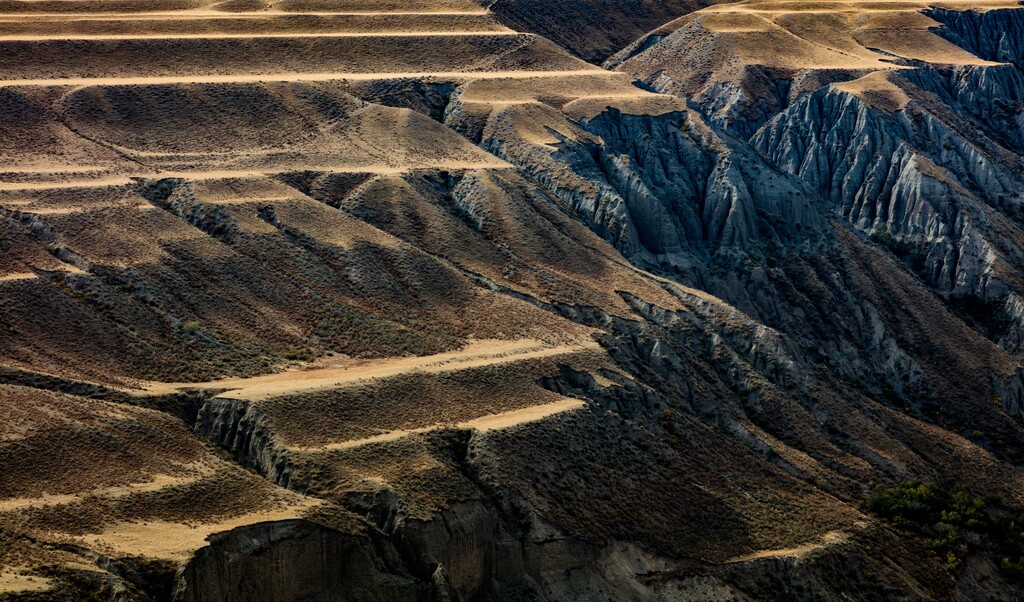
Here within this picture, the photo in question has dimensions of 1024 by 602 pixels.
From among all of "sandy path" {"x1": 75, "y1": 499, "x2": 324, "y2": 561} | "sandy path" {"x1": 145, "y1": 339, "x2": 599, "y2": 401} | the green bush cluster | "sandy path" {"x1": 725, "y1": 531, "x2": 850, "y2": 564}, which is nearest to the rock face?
"sandy path" {"x1": 75, "y1": 499, "x2": 324, "y2": 561}

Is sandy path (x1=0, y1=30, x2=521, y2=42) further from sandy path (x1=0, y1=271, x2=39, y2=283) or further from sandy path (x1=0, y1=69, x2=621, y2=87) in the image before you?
sandy path (x1=0, y1=271, x2=39, y2=283)

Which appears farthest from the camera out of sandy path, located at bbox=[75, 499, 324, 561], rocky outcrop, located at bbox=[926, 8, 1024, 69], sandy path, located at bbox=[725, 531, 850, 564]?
rocky outcrop, located at bbox=[926, 8, 1024, 69]

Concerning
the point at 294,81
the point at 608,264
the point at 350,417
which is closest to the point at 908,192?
the point at 608,264

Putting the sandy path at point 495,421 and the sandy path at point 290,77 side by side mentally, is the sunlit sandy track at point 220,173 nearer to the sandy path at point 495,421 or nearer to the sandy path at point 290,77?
the sandy path at point 290,77

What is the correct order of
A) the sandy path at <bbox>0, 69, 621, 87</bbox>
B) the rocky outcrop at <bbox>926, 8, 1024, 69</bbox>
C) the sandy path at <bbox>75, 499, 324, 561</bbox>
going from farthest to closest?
the rocky outcrop at <bbox>926, 8, 1024, 69</bbox> < the sandy path at <bbox>0, 69, 621, 87</bbox> < the sandy path at <bbox>75, 499, 324, 561</bbox>

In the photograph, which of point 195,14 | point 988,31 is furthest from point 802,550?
point 988,31

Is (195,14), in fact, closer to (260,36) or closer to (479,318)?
(260,36)
